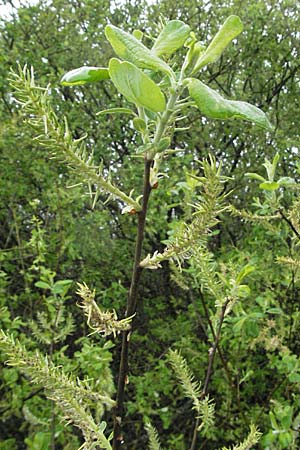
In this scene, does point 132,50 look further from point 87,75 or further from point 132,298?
point 132,298

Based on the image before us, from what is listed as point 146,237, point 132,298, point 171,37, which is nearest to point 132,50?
point 171,37

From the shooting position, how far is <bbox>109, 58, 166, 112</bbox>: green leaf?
0.47 metres

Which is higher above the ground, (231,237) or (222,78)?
(222,78)

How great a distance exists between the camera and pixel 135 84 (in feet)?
1.55

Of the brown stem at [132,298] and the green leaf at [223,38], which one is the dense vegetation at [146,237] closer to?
the brown stem at [132,298]

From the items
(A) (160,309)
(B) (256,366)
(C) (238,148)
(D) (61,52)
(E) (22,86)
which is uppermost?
(E) (22,86)

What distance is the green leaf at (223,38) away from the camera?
1.68 ft

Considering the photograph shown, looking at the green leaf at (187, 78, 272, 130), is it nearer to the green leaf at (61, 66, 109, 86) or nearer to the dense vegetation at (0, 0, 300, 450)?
the green leaf at (61, 66, 109, 86)

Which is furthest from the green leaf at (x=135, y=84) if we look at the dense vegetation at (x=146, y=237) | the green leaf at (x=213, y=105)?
the dense vegetation at (x=146, y=237)

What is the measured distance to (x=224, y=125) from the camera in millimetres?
3418

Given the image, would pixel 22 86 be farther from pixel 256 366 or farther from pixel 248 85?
pixel 248 85

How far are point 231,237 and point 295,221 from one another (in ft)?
6.50

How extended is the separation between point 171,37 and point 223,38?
0.05 m

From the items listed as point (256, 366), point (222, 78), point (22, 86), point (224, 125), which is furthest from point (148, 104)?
point (222, 78)
